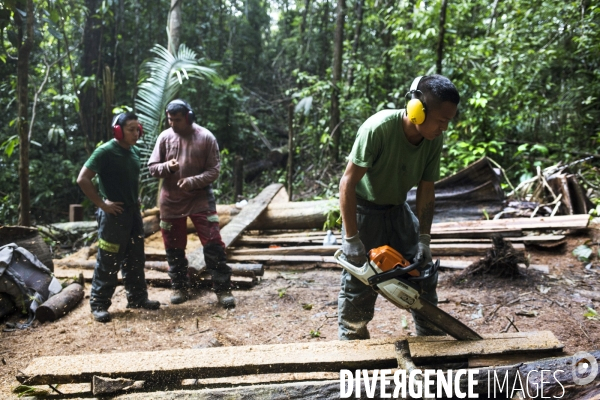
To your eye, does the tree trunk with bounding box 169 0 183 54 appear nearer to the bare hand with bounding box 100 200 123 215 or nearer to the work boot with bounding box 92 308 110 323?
the bare hand with bounding box 100 200 123 215

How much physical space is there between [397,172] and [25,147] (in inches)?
168

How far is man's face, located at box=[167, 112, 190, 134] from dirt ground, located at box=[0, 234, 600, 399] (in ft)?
5.76

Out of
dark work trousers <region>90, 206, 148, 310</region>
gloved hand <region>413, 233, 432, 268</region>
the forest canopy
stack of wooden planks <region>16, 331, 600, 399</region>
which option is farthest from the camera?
the forest canopy

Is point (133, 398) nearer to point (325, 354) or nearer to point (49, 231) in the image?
point (325, 354)

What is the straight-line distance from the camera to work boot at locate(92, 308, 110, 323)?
13.0 ft

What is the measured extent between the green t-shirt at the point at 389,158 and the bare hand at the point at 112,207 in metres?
2.37

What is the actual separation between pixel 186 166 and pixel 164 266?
5.42ft

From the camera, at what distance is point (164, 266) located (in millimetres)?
5312

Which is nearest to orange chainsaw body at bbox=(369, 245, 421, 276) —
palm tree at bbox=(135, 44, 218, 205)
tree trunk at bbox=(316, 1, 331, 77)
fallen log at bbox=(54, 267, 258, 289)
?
fallen log at bbox=(54, 267, 258, 289)

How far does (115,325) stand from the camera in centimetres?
390

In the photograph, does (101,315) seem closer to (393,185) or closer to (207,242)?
(207,242)

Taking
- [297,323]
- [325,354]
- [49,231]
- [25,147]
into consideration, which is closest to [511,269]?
[297,323]

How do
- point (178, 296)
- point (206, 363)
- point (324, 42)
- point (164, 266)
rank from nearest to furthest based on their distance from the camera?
point (206, 363) < point (178, 296) < point (164, 266) < point (324, 42)

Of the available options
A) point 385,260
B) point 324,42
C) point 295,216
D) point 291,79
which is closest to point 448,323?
point 385,260
